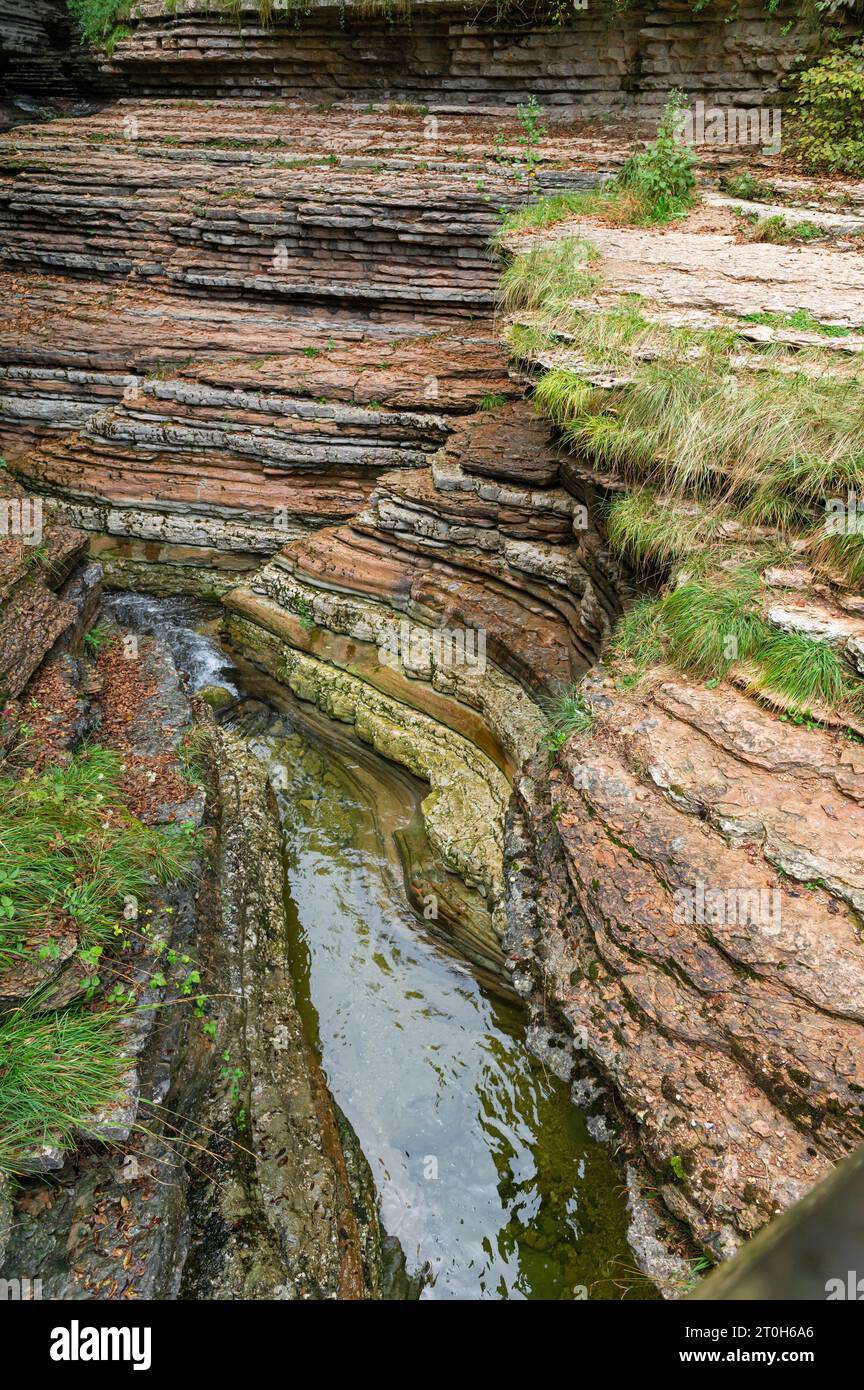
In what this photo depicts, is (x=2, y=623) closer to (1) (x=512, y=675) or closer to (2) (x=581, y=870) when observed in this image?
(1) (x=512, y=675)

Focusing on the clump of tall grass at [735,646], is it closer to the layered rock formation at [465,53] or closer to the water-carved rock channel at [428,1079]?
the water-carved rock channel at [428,1079]

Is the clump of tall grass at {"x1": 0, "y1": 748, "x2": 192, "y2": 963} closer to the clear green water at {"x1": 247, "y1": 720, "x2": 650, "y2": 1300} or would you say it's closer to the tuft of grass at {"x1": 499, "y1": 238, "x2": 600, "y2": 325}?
the clear green water at {"x1": 247, "y1": 720, "x2": 650, "y2": 1300}

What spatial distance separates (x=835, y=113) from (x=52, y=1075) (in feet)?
38.6

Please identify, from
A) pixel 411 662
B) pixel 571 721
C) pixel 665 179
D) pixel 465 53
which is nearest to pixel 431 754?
pixel 411 662

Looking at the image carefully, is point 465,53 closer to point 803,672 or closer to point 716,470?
point 716,470

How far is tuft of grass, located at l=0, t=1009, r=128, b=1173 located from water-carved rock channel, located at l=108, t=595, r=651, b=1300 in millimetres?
1642

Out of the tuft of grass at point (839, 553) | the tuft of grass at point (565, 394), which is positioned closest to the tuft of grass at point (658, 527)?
the tuft of grass at point (839, 553)

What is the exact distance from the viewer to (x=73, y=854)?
4812 millimetres

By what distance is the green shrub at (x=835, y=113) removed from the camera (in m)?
8.79

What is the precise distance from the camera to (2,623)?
664 cm

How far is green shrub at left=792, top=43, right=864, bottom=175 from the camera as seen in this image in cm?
879

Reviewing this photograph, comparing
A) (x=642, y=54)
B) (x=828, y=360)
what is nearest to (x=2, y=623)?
(x=828, y=360)

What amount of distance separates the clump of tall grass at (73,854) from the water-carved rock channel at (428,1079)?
1.43 m
